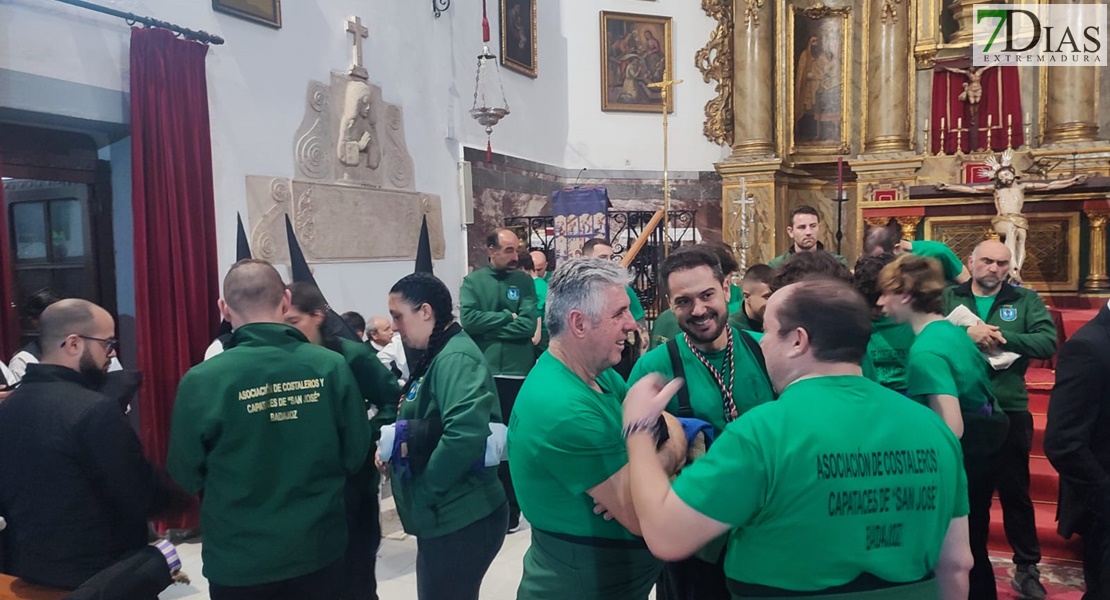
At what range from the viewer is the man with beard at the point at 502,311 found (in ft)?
17.9

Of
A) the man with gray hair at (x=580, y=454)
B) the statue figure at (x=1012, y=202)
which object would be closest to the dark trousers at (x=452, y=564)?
the man with gray hair at (x=580, y=454)

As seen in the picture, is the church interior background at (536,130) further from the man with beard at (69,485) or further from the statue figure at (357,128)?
the man with beard at (69,485)

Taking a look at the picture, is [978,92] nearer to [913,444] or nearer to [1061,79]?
[1061,79]

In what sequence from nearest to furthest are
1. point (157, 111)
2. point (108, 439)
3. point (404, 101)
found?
point (108, 439) < point (157, 111) < point (404, 101)

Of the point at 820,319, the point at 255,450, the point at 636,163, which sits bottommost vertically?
the point at 255,450

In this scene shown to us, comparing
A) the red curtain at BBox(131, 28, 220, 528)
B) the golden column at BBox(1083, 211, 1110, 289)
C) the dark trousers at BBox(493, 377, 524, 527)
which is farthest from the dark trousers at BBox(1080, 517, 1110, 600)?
the golden column at BBox(1083, 211, 1110, 289)

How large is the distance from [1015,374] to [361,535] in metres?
3.39

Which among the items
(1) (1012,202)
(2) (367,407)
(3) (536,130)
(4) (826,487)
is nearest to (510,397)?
(2) (367,407)

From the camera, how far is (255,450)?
2.34 metres

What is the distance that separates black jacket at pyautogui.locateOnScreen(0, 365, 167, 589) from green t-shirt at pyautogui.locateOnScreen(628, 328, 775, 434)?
65.2 inches

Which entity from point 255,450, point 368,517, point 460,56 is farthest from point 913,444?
point 460,56

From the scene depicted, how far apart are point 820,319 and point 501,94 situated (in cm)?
876

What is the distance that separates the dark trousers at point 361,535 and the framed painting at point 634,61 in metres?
9.80

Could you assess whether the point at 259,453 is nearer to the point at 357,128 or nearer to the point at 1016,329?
the point at 1016,329
